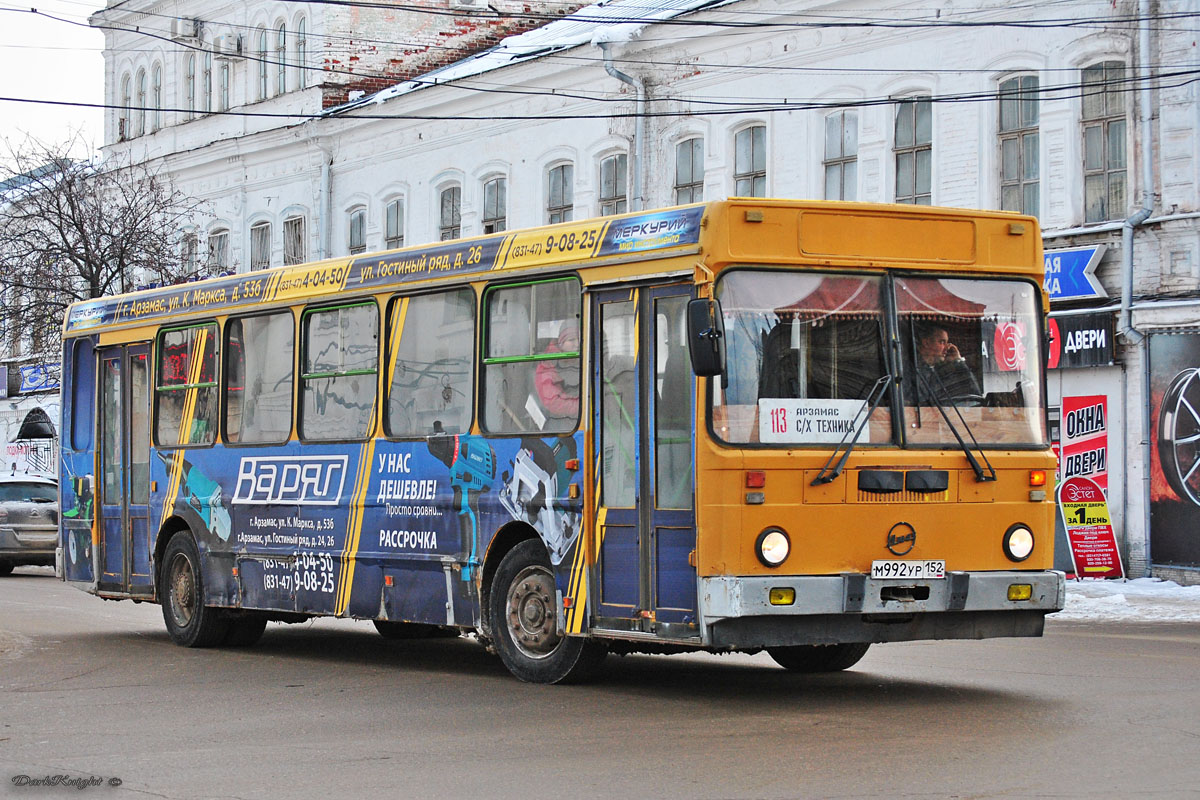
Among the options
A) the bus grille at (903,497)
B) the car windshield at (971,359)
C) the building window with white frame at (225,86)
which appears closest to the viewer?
the bus grille at (903,497)

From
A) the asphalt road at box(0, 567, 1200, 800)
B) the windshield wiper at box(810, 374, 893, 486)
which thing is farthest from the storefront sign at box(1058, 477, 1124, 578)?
the windshield wiper at box(810, 374, 893, 486)

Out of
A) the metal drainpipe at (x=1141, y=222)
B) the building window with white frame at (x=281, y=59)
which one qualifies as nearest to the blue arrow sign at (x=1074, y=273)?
the metal drainpipe at (x=1141, y=222)

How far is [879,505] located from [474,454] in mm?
2968

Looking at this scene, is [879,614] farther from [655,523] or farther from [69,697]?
[69,697]

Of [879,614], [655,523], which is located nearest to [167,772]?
[655,523]

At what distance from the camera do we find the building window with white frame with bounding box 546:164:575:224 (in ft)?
104

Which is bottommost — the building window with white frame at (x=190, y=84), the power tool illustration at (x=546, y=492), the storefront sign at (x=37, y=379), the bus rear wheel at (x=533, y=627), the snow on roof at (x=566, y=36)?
the bus rear wheel at (x=533, y=627)

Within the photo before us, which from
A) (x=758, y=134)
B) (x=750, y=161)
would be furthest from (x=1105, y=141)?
(x=750, y=161)

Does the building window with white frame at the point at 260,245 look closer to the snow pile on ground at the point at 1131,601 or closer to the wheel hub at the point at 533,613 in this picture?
the snow pile on ground at the point at 1131,601

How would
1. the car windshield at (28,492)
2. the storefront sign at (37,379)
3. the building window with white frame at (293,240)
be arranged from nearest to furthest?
the car windshield at (28,492), the building window with white frame at (293,240), the storefront sign at (37,379)

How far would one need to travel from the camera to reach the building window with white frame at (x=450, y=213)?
34344mm

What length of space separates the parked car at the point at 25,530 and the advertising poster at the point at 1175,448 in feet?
50.3

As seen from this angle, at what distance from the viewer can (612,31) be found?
30109mm

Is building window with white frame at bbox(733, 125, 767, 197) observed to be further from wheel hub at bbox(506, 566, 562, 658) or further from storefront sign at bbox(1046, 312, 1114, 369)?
wheel hub at bbox(506, 566, 562, 658)
